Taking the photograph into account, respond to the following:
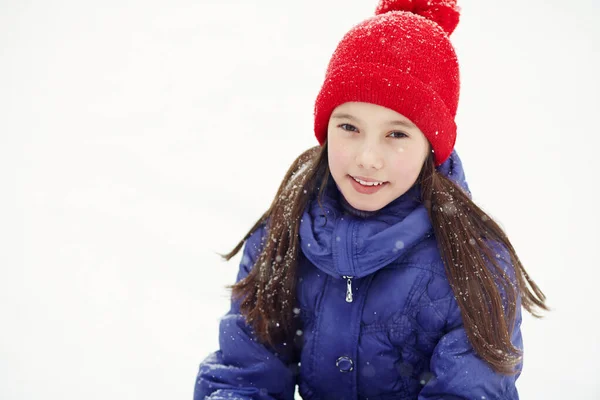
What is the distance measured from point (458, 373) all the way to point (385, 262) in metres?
0.33

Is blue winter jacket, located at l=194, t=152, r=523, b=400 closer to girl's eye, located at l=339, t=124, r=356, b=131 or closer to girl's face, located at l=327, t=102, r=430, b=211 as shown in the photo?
girl's face, located at l=327, t=102, r=430, b=211

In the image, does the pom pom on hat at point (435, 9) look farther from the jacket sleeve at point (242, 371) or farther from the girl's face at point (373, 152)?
the jacket sleeve at point (242, 371)

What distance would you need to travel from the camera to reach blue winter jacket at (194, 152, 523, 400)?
4.65 feet

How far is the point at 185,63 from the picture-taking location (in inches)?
198

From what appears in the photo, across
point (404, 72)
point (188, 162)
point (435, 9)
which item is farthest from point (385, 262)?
point (188, 162)

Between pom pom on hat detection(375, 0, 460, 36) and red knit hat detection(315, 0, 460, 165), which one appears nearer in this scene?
red knit hat detection(315, 0, 460, 165)

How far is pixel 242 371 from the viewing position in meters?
1.59

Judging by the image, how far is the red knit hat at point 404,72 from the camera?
1.38 meters

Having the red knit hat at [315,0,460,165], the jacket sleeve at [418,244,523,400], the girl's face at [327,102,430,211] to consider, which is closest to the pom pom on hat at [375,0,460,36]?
the red knit hat at [315,0,460,165]

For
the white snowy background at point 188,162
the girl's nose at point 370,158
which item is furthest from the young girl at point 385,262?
the white snowy background at point 188,162

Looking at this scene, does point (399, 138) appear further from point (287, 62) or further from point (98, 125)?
point (287, 62)

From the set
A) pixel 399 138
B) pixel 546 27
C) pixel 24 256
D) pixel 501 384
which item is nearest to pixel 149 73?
pixel 24 256

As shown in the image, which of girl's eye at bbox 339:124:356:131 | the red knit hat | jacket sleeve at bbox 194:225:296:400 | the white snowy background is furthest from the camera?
the white snowy background

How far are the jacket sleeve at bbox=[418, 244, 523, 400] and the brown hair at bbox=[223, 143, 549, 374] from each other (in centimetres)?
2
